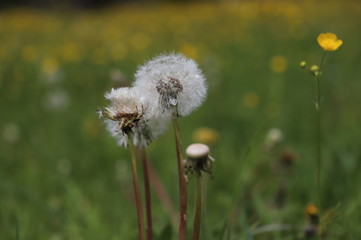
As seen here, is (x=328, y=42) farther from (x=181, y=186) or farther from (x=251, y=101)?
(x=251, y=101)

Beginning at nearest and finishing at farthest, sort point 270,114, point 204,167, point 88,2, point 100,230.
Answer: point 204,167 < point 100,230 < point 270,114 < point 88,2

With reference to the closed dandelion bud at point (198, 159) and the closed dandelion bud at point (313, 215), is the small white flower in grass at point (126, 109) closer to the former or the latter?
the closed dandelion bud at point (198, 159)

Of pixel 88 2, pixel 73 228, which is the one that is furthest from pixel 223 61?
pixel 88 2

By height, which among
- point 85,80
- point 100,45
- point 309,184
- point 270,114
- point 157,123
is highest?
point 100,45

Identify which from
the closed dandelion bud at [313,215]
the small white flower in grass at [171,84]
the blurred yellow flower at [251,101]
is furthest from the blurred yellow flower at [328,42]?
the blurred yellow flower at [251,101]

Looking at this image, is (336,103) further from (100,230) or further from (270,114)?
(100,230)

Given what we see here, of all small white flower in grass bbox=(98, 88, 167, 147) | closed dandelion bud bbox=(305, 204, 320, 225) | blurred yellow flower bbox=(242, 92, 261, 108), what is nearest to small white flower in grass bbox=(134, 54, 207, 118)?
small white flower in grass bbox=(98, 88, 167, 147)
